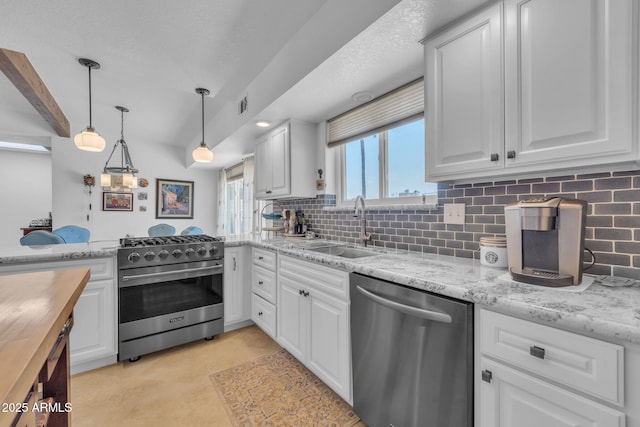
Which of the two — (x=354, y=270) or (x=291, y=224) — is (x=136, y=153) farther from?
(x=354, y=270)

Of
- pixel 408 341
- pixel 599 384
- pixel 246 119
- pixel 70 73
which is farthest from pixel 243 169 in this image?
pixel 599 384

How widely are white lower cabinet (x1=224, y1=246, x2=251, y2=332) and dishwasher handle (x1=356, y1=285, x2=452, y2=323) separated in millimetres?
1659

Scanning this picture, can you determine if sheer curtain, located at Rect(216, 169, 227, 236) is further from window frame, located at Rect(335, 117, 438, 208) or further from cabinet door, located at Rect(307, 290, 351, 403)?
cabinet door, located at Rect(307, 290, 351, 403)

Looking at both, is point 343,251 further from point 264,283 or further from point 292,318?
point 264,283

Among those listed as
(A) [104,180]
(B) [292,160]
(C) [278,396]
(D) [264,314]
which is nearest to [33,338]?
(C) [278,396]

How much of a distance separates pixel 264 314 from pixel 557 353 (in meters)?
2.14

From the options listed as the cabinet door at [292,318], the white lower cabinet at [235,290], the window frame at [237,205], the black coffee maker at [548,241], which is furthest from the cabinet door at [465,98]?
the window frame at [237,205]

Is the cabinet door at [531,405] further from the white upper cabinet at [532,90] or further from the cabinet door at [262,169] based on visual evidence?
the cabinet door at [262,169]

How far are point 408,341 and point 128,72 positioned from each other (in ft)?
11.0

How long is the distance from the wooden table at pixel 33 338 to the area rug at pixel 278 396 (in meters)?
0.94

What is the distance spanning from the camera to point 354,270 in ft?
4.92

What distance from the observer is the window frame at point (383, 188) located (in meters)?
2.00

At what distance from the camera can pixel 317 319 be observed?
1.81 meters

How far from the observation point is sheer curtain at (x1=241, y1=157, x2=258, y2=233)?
476 cm
